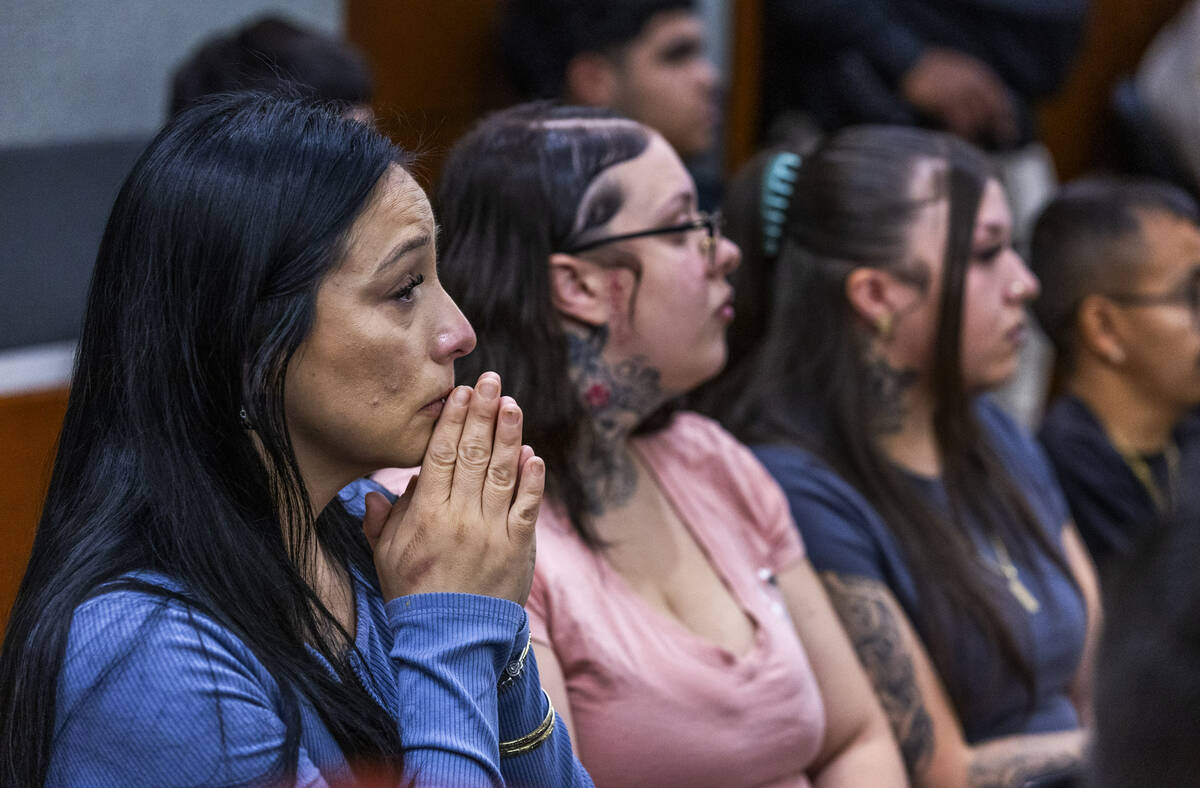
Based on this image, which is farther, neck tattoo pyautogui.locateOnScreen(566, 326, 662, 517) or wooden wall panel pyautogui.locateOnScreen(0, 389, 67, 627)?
wooden wall panel pyautogui.locateOnScreen(0, 389, 67, 627)

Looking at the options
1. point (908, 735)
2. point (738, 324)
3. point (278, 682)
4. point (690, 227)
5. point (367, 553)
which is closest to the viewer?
point (278, 682)

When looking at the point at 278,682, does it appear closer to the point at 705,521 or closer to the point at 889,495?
the point at 705,521

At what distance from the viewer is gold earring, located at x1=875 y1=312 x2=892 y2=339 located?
7.89 ft

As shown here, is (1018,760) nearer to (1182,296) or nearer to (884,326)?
(884,326)

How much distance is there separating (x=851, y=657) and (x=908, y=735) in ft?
0.56

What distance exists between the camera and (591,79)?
12.3ft

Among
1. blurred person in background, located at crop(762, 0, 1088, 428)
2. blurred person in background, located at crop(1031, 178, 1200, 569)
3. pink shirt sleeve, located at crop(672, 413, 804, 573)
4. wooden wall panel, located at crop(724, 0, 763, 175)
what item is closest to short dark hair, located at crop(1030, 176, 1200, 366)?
blurred person in background, located at crop(1031, 178, 1200, 569)

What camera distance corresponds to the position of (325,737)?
1190 millimetres

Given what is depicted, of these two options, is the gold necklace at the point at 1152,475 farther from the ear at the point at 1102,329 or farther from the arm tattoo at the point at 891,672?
the arm tattoo at the point at 891,672

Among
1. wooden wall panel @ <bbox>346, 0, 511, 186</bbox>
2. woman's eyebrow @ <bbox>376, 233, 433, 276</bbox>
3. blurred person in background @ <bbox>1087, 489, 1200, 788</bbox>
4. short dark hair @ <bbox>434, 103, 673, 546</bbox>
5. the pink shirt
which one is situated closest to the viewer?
blurred person in background @ <bbox>1087, 489, 1200, 788</bbox>

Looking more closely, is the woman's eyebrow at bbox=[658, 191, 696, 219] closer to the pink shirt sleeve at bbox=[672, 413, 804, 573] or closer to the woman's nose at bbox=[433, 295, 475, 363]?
the pink shirt sleeve at bbox=[672, 413, 804, 573]

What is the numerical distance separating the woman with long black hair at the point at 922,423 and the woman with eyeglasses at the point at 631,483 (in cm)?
25

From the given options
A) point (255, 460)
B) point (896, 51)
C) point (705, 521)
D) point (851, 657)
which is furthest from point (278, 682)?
point (896, 51)

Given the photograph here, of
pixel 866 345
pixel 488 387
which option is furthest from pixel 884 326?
pixel 488 387
